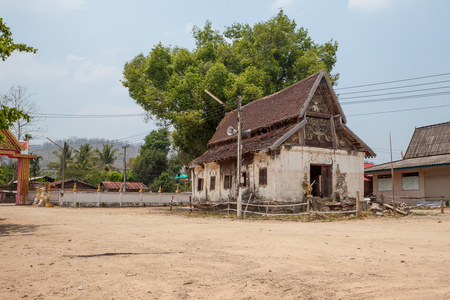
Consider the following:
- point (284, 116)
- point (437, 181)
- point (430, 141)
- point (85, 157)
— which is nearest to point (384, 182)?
point (437, 181)

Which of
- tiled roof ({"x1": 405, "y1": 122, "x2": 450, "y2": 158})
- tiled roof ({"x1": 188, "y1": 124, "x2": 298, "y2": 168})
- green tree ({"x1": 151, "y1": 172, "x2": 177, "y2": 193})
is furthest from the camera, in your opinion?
green tree ({"x1": 151, "y1": 172, "x2": 177, "y2": 193})

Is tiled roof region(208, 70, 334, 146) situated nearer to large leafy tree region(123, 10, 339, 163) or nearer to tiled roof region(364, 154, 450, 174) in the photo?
large leafy tree region(123, 10, 339, 163)

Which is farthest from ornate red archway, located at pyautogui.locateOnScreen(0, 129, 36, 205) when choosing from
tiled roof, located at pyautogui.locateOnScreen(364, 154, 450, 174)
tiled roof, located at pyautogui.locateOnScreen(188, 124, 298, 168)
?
tiled roof, located at pyautogui.locateOnScreen(364, 154, 450, 174)

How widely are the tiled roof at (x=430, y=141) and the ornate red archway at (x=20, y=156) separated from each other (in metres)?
34.3

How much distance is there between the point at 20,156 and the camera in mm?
33406

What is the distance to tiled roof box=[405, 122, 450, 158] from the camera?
29.6m

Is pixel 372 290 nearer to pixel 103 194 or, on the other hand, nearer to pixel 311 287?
pixel 311 287

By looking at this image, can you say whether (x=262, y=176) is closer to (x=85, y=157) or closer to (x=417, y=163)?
(x=417, y=163)

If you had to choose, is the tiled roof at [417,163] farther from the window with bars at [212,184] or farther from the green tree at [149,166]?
the green tree at [149,166]

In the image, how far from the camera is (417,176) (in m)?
29.1

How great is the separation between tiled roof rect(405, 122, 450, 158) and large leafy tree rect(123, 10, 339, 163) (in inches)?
355

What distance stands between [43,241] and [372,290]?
26.7 ft

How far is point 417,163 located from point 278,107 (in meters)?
13.1

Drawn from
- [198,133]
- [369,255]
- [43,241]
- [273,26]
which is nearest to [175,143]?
[198,133]
